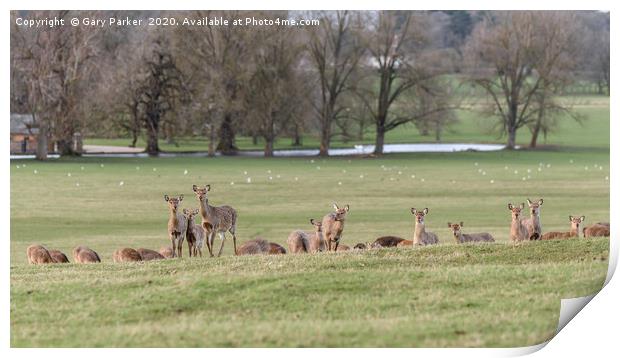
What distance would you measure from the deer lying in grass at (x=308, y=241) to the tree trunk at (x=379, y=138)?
8210 mm

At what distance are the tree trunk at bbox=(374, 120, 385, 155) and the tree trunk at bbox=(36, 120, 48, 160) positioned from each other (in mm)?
7055

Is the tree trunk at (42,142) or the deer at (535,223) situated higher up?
the tree trunk at (42,142)

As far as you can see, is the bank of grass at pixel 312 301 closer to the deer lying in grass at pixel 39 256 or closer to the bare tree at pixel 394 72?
the deer lying in grass at pixel 39 256

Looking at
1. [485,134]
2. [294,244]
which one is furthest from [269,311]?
[485,134]

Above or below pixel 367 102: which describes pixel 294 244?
below

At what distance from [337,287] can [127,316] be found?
225 centimetres

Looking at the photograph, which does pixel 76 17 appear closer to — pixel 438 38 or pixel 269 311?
pixel 269 311

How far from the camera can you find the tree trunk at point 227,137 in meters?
21.6

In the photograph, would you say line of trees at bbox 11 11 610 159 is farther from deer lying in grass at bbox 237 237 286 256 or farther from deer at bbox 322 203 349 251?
deer lying in grass at bbox 237 237 286 256

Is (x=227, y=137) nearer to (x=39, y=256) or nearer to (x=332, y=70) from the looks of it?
(x=332, y=70)

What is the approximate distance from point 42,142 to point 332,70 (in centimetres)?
599

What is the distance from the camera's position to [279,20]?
53.6ft

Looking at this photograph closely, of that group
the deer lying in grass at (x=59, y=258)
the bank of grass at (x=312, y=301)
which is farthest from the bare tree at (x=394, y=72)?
the bank of grass at (x=312, y=301)
